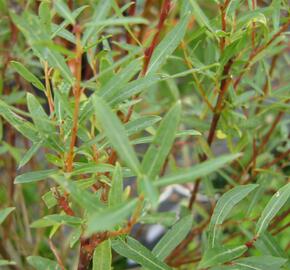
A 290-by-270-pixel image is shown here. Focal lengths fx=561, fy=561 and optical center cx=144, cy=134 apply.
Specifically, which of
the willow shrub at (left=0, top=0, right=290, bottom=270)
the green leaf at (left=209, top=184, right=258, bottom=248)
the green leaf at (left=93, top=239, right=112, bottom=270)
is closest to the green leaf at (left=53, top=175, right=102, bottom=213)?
the willow shrub at (left=0, top=0, right=290, bottom=270)

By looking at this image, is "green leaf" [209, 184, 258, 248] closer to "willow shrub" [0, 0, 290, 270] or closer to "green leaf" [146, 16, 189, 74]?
"willow shrub" [0, 0, 290, 270]

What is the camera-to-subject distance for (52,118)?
0.68 meters

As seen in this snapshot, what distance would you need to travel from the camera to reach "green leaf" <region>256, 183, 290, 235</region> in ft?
2.25

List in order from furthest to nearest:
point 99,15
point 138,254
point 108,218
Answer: point 138,254 → point 99,15 → point 108,218

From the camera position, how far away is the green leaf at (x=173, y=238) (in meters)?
0.72

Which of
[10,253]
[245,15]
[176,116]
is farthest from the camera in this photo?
[10,253]

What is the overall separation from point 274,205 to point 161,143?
235mm

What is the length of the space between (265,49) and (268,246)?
307mm

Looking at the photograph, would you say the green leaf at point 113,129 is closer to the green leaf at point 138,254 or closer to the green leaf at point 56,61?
the green leaf at point 56,61

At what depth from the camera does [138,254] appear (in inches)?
26.8

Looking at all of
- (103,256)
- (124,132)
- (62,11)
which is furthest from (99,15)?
(103,256)

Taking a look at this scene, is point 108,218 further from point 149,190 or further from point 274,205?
Answer: point 274,205

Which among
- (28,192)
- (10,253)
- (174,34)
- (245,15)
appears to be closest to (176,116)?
(174,34)

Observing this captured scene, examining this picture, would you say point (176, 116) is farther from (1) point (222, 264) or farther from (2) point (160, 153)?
(1) point (222, 264)
